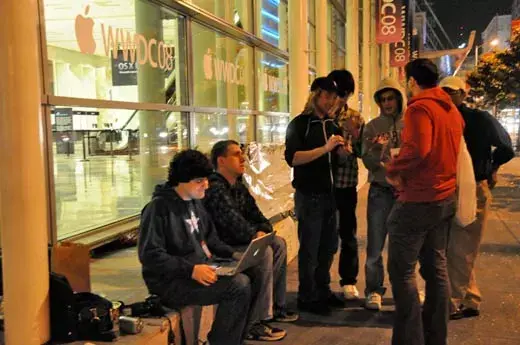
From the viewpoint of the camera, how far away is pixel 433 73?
3271 mm

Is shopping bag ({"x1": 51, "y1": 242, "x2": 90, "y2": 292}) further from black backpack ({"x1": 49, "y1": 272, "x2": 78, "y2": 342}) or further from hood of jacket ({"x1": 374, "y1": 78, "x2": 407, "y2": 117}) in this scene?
hood of jacket ({"x1": 374, "y1": 78, "x2": 407, "y2": 117})

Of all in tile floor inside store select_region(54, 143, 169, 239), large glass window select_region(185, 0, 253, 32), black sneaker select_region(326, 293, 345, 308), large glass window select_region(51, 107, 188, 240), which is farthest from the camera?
large glass window select_region(185, 0, 253, 32)

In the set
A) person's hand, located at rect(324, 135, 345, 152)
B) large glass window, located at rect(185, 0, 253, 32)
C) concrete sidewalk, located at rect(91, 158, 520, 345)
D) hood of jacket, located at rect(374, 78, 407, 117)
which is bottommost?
concrete sidewalk, located at rect(91, 158, 520, 345)

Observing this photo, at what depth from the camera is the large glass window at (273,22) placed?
10.5 m

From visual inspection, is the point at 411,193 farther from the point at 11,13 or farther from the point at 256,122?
the point at 256,122

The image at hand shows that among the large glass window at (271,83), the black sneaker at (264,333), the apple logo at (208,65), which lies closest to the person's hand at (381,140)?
the black sneaker at (264,333)

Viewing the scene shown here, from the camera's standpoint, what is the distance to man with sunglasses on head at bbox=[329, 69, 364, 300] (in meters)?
4.31

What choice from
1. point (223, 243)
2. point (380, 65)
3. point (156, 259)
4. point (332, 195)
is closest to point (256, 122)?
point (332, 195)

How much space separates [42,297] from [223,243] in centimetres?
125

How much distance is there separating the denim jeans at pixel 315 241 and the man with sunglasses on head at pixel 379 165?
0.32m

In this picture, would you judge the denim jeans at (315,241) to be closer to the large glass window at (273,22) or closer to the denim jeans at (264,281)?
the denim jeans at (264,281)

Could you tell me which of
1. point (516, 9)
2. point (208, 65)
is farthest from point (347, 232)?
point (516, 9)

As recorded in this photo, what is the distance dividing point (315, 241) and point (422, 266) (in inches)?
38.4

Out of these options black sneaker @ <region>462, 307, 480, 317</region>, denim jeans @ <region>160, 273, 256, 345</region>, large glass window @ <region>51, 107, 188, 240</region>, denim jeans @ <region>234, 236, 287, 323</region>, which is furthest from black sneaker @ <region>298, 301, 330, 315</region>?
large glass window @ <region>51, 107, 188, 240</region>
